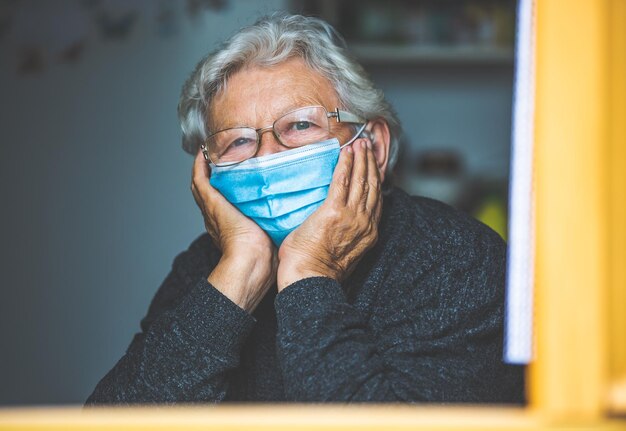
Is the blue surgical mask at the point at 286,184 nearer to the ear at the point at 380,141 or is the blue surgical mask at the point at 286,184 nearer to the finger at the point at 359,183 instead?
the finger at the point at 359,183

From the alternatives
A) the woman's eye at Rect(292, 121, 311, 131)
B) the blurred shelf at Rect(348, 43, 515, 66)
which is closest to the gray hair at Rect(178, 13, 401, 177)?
the woman's eye at Rect(292, 121, 311, 131)

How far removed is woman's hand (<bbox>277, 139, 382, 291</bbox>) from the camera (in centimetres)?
117

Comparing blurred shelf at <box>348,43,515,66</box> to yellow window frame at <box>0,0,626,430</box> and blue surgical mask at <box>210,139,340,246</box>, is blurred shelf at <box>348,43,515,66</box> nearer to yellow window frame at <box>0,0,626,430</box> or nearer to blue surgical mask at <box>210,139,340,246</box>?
blue surgical mask at <box>210,139,340,246</box>

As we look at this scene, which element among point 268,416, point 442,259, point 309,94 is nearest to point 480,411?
point 268,416

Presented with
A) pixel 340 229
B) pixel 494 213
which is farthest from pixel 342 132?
pixel 494 213

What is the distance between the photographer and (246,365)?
4.37ft

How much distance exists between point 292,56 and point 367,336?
61 cm

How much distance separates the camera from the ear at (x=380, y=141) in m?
1.47

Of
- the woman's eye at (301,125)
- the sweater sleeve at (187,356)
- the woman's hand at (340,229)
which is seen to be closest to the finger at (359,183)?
the woman's hand at (340,229)

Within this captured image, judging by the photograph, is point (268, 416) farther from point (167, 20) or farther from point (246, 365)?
point (167, 20)

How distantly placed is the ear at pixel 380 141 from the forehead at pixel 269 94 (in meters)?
0.12

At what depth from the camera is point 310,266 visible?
3.83 feet

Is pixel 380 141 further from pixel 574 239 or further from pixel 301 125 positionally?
pixel 574 239

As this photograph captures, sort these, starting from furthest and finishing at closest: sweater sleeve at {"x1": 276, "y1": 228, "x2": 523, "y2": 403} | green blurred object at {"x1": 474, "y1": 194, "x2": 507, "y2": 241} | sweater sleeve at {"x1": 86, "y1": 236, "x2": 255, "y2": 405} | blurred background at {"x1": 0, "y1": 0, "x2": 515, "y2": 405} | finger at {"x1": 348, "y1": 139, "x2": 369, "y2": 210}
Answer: green blurred object at {"x1": 474, "y1": 194, "x2": 507, "y2": 241} → blurred background at {"x1": 0, "y1": 0, "x2": 515, "y2": 405} → finger at {"x1": 348, "y1": 139, "x2": 369, "y2": 210} → sweater sleeve at {"x1": 86, "y1": 236, "x2": 255, "y2": 405} → sweater sleeve at {"x1": 276, "y1": 228, "x2": 523, "y2": 403}
